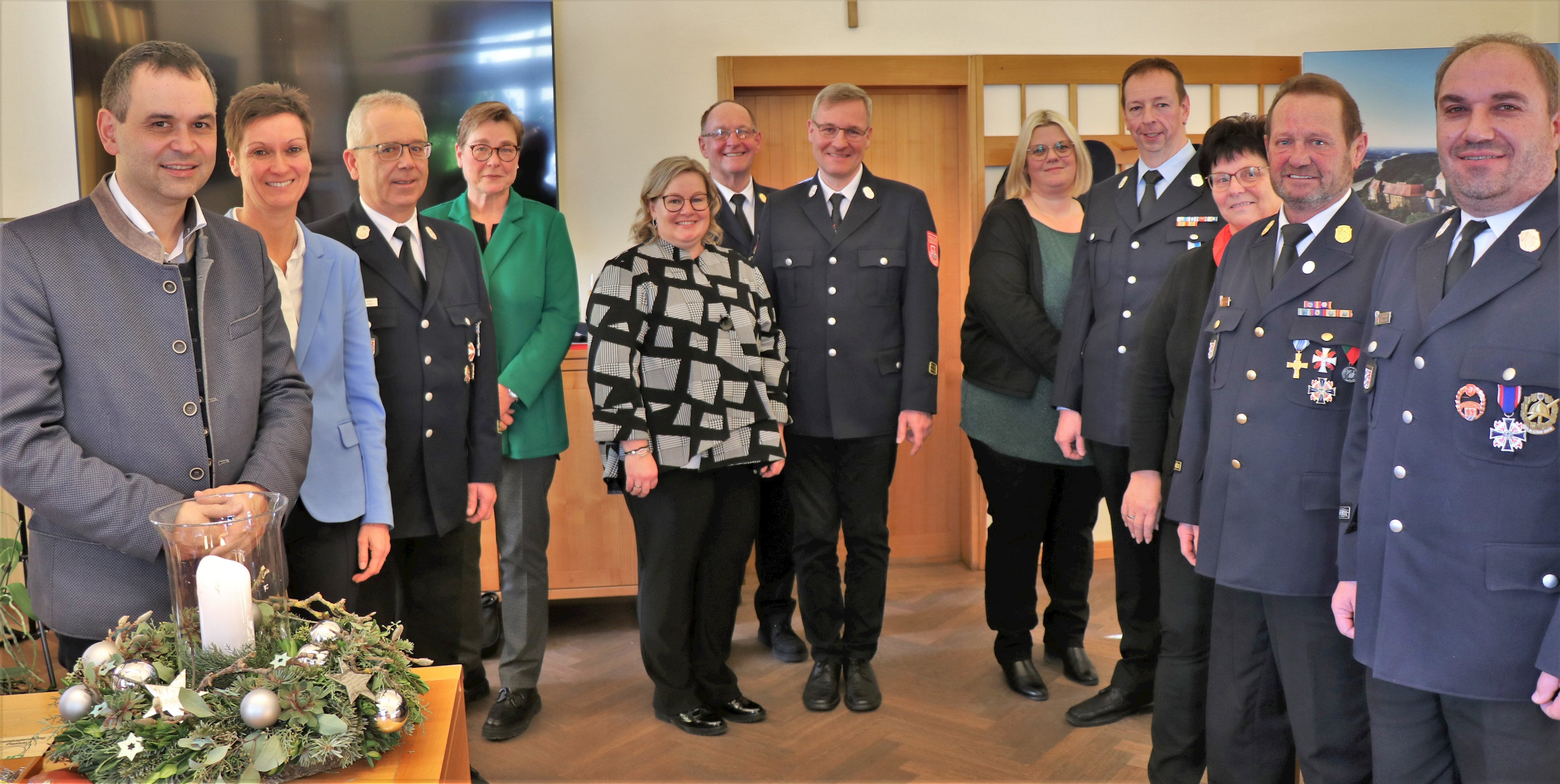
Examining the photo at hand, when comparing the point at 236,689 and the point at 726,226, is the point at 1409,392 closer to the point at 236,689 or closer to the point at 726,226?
the point at 236,689

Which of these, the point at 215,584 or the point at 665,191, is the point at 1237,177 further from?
the point at 215,584

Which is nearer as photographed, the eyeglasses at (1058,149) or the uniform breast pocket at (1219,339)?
the uniform breast pocket at (1219,339)

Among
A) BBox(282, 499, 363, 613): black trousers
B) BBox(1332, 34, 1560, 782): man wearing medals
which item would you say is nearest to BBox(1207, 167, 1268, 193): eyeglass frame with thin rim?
BBox(1332, 34, 1560, 782): man wearing medals

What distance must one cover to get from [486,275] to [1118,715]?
2.11m

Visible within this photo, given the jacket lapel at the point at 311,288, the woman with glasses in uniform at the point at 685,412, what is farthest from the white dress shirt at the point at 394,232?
the woman with glasses in uniform at the point at 685,412

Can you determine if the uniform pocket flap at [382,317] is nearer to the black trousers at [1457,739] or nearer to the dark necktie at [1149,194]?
the dark necktie at [1149,194]

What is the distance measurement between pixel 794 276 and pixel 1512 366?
6.11ft

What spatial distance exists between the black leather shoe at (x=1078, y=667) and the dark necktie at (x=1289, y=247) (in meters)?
1.61

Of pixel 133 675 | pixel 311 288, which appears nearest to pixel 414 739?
pixel 133 675

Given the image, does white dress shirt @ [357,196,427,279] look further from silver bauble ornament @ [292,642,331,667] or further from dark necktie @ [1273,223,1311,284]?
dark necktie @ [1273,223,1311,284]

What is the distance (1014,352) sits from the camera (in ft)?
10.2

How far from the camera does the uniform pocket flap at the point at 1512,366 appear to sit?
1.41 meters

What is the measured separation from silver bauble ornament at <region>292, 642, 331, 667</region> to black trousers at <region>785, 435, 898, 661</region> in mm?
1889

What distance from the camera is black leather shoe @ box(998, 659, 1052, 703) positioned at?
3029 millimetres
